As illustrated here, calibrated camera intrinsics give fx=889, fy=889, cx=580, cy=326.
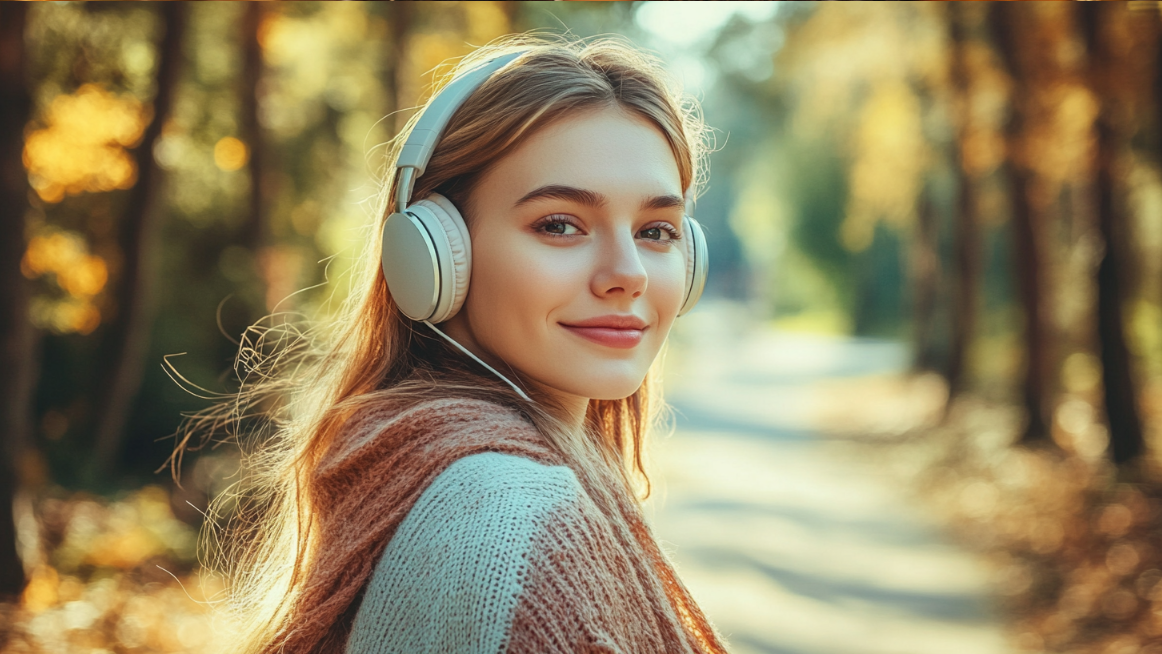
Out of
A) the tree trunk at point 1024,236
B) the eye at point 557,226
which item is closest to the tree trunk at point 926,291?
the tree trunk at point 1024,236

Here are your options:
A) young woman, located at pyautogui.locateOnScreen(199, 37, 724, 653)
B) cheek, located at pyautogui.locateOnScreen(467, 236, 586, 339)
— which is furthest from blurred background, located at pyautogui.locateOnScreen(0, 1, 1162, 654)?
cheek, located at pyautogui.locateOnScreen(467, 236, 586, 339)

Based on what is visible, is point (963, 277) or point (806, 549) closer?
point (806, 549)

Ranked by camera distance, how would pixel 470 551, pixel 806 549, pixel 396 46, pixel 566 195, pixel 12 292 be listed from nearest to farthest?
pixel 470 551 → pixel 566 195 → pixel 12 292 → pixel 806 549 → pixel 396 46

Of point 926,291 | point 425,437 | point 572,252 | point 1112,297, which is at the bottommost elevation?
point 425,437

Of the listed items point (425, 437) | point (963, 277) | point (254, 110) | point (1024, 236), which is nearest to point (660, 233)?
point (425, 437)

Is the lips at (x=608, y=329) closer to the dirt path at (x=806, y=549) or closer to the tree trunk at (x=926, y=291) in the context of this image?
the dirt path at (x=806, y=549)

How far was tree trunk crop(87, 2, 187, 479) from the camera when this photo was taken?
7699 millimetres

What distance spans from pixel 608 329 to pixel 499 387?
8.8 inches

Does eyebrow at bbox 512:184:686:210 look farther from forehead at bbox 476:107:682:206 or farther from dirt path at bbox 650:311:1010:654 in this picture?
dirt path at bbox 650:311:1010:654

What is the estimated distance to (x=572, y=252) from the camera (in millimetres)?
1579

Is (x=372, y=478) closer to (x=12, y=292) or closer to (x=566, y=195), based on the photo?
(x=566, y=195)

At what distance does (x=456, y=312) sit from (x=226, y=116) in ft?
31.3

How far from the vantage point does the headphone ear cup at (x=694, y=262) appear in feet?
6.51

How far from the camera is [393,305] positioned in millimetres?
1815
